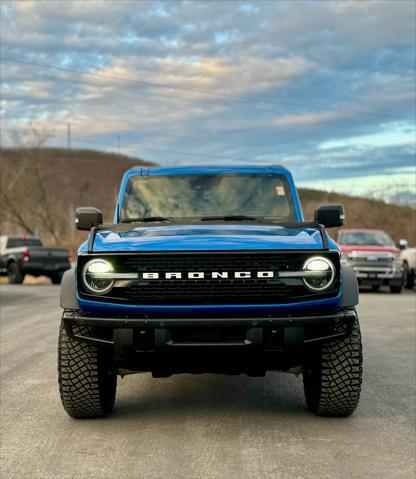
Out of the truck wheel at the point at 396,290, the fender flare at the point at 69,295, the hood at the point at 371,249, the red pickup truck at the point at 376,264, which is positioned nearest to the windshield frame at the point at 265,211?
the fender flare at the point at 69,295

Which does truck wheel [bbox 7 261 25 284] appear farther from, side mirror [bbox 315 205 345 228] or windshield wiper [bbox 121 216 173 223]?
side mirror [bbox 315 205 345 228]

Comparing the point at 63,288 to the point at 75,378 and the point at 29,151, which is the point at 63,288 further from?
the point at 29,151

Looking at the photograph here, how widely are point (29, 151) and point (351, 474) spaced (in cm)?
6015

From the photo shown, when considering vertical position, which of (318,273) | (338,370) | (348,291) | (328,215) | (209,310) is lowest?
(338,370)

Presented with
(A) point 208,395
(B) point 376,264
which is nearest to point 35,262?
(B) point 376,264

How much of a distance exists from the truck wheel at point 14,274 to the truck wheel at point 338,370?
20578 mm

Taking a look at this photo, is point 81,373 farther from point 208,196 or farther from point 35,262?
point 35,262

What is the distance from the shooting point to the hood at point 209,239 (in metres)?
Result: 5.15

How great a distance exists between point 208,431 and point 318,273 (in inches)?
53.3

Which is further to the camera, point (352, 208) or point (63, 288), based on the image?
point (352, 208)

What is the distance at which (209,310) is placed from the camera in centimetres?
504

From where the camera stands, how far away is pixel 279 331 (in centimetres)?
507

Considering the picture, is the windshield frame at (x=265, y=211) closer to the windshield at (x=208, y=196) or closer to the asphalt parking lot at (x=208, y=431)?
the windshield at (x=208, y=196)

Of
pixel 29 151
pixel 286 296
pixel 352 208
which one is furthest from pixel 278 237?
pixel 29 151
